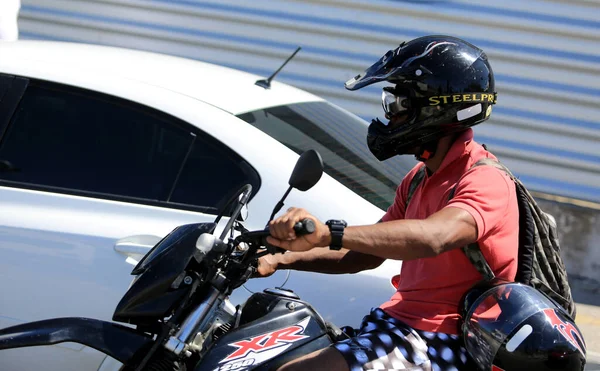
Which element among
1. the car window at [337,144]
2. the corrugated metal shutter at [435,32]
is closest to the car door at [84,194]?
the car window at [337,144]

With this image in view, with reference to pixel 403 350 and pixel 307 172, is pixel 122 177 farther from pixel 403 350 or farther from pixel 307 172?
pixel 403 350

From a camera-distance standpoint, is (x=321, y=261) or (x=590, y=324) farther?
(x=590, y=324)

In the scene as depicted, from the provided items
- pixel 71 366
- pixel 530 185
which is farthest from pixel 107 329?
pixel 530 185

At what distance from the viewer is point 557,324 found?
86.9 inches

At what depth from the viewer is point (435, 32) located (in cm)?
772

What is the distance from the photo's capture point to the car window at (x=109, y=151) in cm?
349

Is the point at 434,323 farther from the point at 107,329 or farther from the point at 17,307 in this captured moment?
the point at 17,307

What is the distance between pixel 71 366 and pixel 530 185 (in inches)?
206

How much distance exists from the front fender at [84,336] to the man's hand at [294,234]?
489 mm

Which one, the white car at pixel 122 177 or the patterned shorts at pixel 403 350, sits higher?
the white car at pixel 122 177

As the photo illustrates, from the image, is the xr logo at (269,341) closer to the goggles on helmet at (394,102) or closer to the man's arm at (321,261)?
the man's arm at (321,261)

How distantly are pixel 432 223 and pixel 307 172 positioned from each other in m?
0.36

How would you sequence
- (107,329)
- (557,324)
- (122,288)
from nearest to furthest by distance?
(557,324) < (107,329) < (122,288)

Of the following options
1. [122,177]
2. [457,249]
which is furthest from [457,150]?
[122,177]
